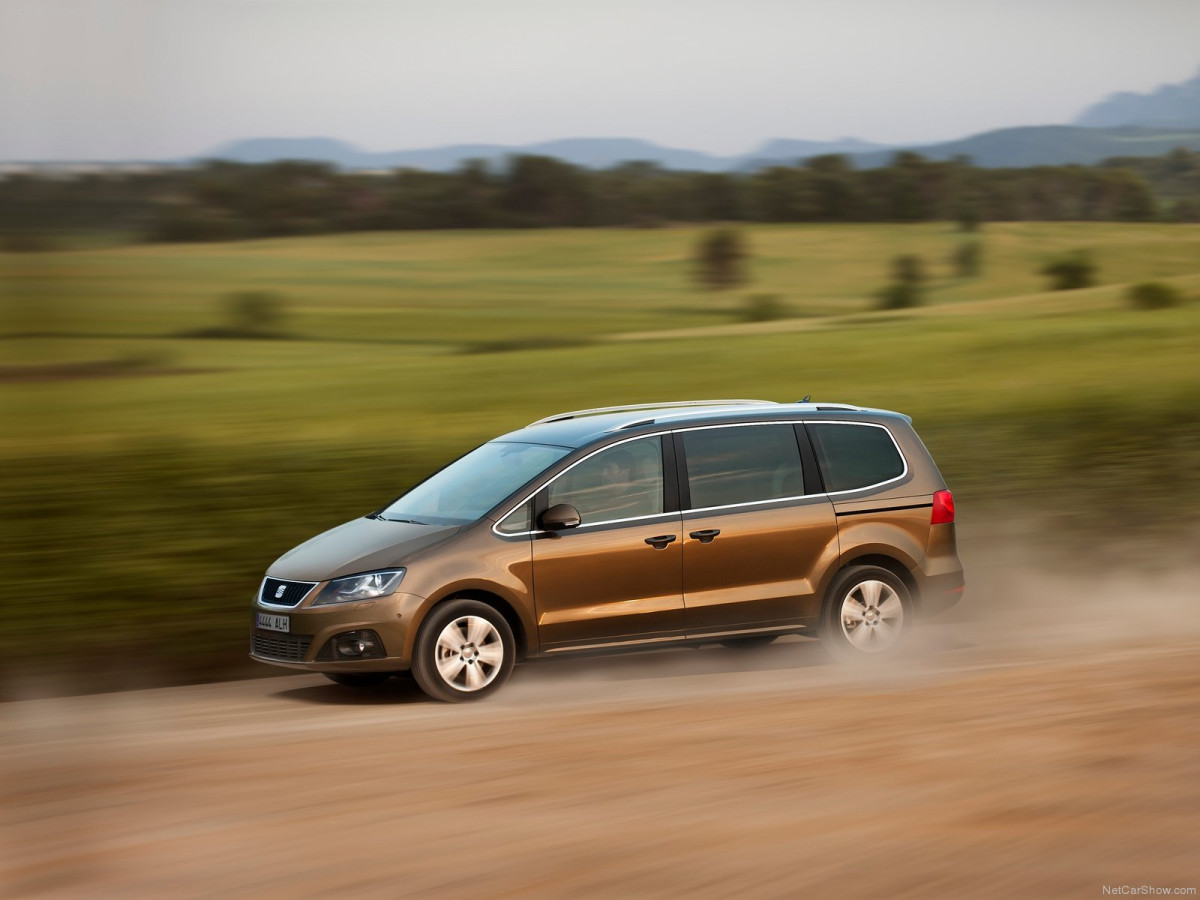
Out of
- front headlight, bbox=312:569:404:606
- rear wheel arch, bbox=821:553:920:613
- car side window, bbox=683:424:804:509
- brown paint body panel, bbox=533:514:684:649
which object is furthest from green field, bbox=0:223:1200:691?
rear wheel arch, bbox=821:553:920:613

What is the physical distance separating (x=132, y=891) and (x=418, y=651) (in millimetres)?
3373

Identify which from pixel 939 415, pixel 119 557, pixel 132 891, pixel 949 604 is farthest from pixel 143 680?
pixel 939 415

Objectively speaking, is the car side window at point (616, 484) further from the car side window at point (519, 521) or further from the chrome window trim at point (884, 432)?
the chrome window trim at point (884, 432)

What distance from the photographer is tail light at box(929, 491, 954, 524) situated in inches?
389

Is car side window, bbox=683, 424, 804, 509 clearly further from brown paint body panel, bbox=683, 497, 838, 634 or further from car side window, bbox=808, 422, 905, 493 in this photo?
car side window, bbox=808, 422, 905, 493

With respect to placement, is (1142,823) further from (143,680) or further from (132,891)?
(143,680)

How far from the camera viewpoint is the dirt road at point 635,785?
204 inches

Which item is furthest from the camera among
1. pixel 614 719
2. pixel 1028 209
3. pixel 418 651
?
pixel 1028 209

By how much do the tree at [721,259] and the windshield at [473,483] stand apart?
10.2m

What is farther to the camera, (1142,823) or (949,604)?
(949,604)

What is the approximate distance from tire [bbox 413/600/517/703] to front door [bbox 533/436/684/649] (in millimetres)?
281

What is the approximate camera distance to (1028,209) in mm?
22078

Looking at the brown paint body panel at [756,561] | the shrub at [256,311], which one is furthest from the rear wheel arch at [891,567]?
the shrub at [256,311]

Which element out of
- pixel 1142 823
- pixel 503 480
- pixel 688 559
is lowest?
pixel 1142 823
